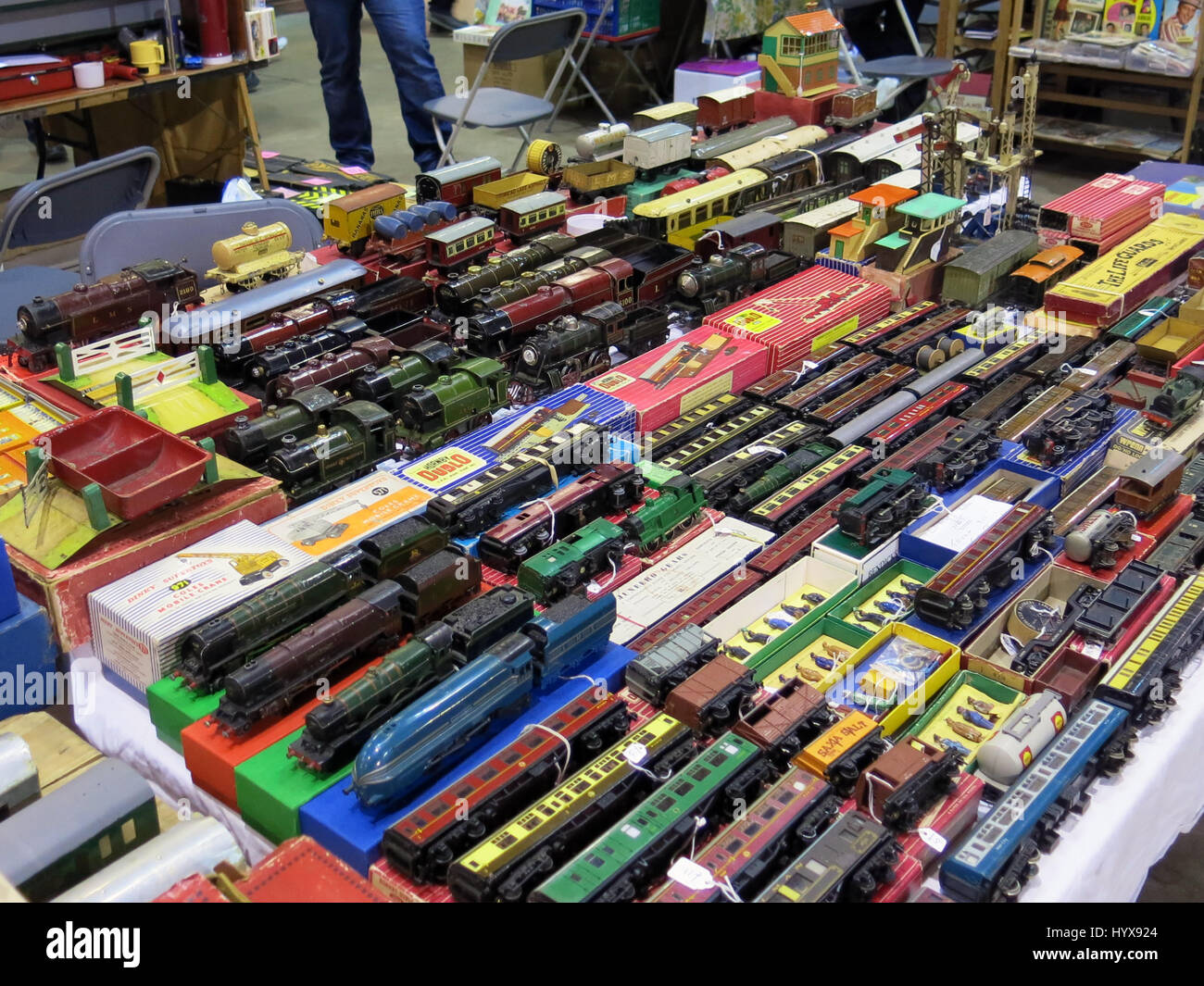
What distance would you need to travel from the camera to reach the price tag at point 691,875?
3.87m

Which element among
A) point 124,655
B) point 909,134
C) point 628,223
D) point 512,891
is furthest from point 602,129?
point 512,891

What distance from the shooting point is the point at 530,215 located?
335 inches

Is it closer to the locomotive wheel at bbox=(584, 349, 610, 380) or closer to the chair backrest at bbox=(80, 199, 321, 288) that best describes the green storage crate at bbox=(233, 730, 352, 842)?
the locomotive wheel at bbox=(584, 349, 610, 380)

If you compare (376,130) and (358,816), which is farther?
(376,130)

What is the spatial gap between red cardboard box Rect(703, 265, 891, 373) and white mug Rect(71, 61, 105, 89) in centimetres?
607

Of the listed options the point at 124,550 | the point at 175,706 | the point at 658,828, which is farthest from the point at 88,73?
the point at 658,828

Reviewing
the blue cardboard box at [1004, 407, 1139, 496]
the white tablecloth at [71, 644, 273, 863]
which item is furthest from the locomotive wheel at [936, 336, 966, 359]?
the white tablecloth at [71, 644, 273, 863]

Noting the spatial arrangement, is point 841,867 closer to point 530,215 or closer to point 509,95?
point 530,215

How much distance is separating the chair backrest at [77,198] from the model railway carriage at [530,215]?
7.92ft

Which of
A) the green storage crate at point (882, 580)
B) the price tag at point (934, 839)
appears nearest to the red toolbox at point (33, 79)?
the green storage crate at point (882, 580)

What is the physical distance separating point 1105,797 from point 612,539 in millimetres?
2214

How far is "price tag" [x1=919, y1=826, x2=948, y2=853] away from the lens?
4.16m

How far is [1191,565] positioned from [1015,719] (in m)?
1.61

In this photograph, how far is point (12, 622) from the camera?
4844 millimetres
